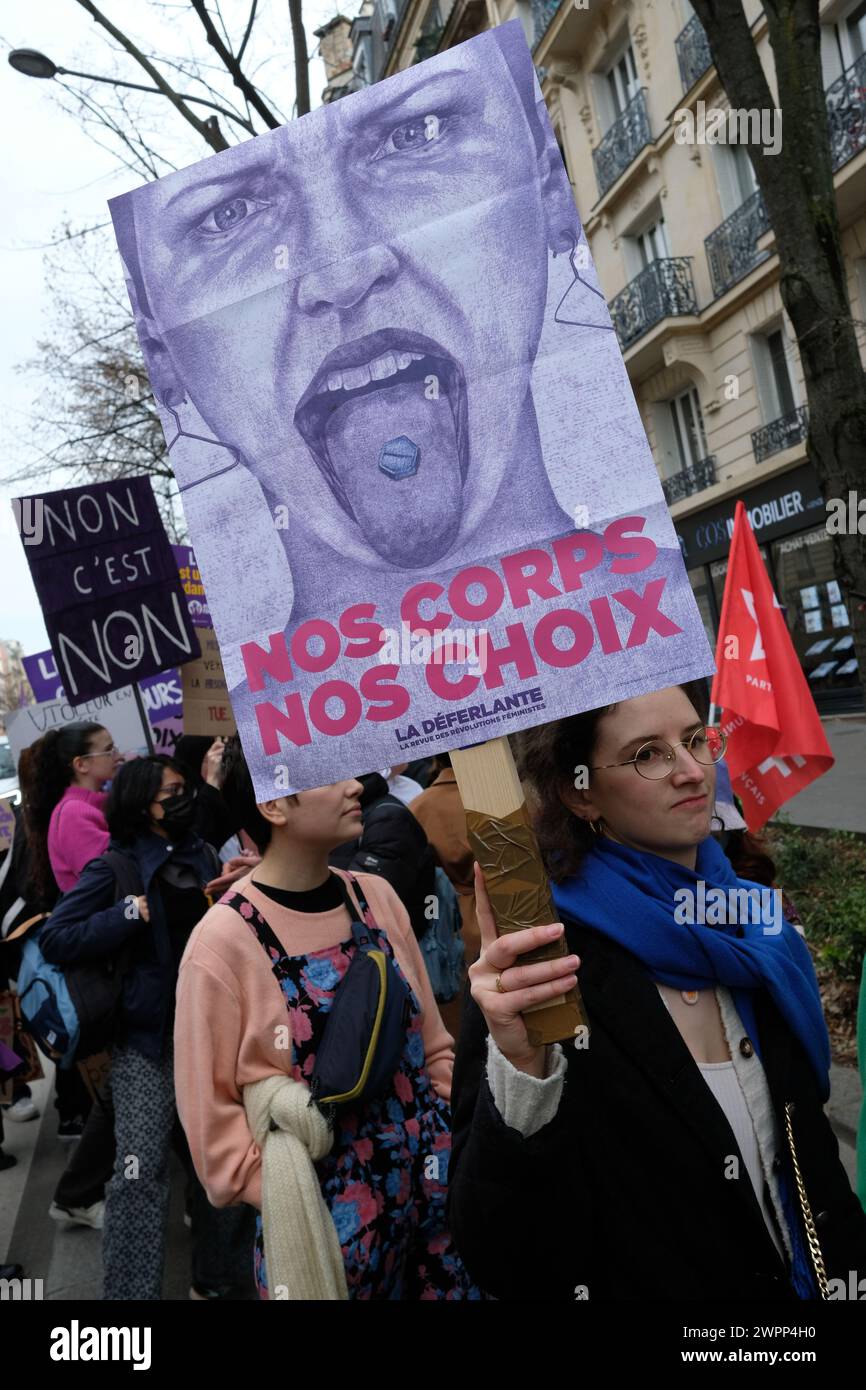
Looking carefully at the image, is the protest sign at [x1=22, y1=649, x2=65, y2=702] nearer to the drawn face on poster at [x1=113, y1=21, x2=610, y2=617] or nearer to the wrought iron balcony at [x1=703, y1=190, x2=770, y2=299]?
the drawn face on poster at [x1=113, y1=21, x2=610, y2=617]

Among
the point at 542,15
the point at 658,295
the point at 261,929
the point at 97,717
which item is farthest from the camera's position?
the point at 542,15

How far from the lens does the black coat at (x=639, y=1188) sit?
5.20 feet

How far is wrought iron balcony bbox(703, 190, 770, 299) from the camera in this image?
16.3m

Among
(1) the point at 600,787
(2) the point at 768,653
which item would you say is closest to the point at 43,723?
(2) the point at 768,653

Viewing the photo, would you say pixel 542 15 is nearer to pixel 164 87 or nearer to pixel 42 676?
pixel 164 87

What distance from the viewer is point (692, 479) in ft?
63.4

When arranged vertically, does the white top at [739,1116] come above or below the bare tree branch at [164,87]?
below

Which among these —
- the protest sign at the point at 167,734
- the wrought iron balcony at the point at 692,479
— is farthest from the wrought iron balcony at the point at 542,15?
the protest sign at the point at 167,734

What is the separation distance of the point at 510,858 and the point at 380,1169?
1.35 meters

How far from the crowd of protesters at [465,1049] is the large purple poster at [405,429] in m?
0.35

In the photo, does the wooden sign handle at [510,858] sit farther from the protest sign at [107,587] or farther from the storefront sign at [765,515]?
the storefront sign at [765,515]

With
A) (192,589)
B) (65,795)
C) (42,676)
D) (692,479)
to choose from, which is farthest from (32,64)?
(692,479)

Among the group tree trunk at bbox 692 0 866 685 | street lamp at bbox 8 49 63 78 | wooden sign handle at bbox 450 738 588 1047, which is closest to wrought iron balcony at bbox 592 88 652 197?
street lamp at bbox 8 49 63 78

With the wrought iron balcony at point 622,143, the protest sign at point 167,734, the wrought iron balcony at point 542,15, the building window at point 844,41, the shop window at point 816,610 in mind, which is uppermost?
the wrought iron balcony at point 542,15
